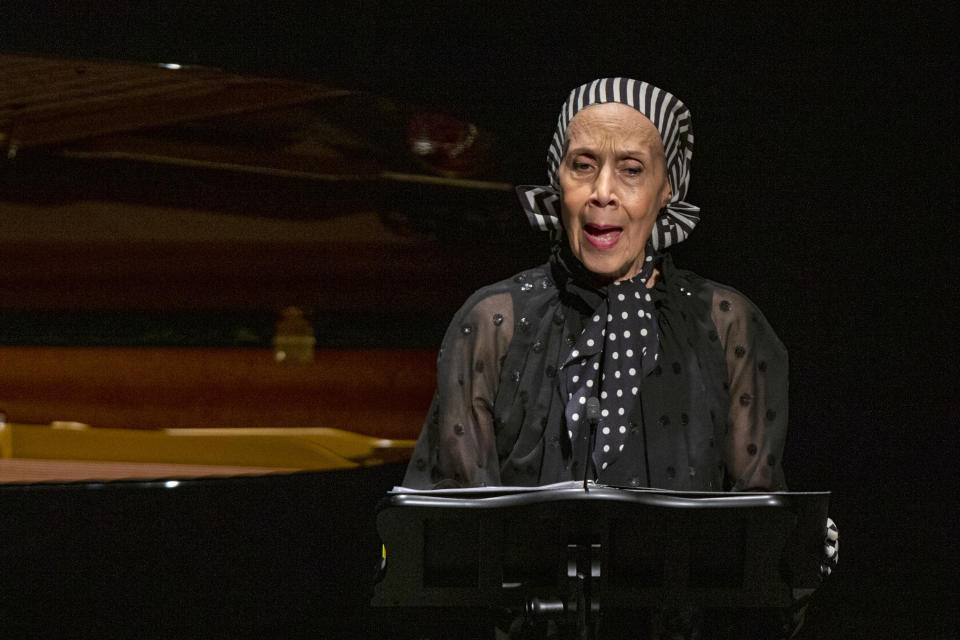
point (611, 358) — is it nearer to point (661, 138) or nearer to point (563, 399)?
point (563, 399)

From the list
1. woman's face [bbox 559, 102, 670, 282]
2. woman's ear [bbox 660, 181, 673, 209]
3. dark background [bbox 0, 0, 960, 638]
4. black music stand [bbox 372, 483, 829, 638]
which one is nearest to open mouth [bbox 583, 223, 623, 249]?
woman's face [bbox 559, 102, 670, 282]

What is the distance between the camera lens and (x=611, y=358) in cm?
154

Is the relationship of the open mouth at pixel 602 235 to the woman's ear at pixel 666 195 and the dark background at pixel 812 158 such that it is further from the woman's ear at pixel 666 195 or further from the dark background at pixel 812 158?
the dark background at pixel 812 158

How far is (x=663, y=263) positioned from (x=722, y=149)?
1158mm

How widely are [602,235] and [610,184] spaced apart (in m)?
0.07

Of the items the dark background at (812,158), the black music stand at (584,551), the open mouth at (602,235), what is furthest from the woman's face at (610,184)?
the dark background at (812,158)

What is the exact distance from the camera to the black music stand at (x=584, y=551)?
1239 millimetres

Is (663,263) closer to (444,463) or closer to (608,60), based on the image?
(444,463)

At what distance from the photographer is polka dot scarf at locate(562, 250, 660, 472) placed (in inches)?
59.1

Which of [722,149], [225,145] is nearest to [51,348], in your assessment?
[225,145]

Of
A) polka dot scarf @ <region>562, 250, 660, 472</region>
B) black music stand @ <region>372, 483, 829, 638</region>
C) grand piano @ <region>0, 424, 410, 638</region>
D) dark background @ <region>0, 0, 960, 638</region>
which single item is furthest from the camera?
dark background @ <region>0, 0, 960, 638</region>

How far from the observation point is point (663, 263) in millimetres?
1639

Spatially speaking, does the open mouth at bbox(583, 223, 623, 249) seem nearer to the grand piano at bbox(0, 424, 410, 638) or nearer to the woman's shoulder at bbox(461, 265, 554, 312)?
the woman's shoulder at bbox(461, 265, 554, 312)

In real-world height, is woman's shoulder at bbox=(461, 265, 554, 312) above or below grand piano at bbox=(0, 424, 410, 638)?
above
